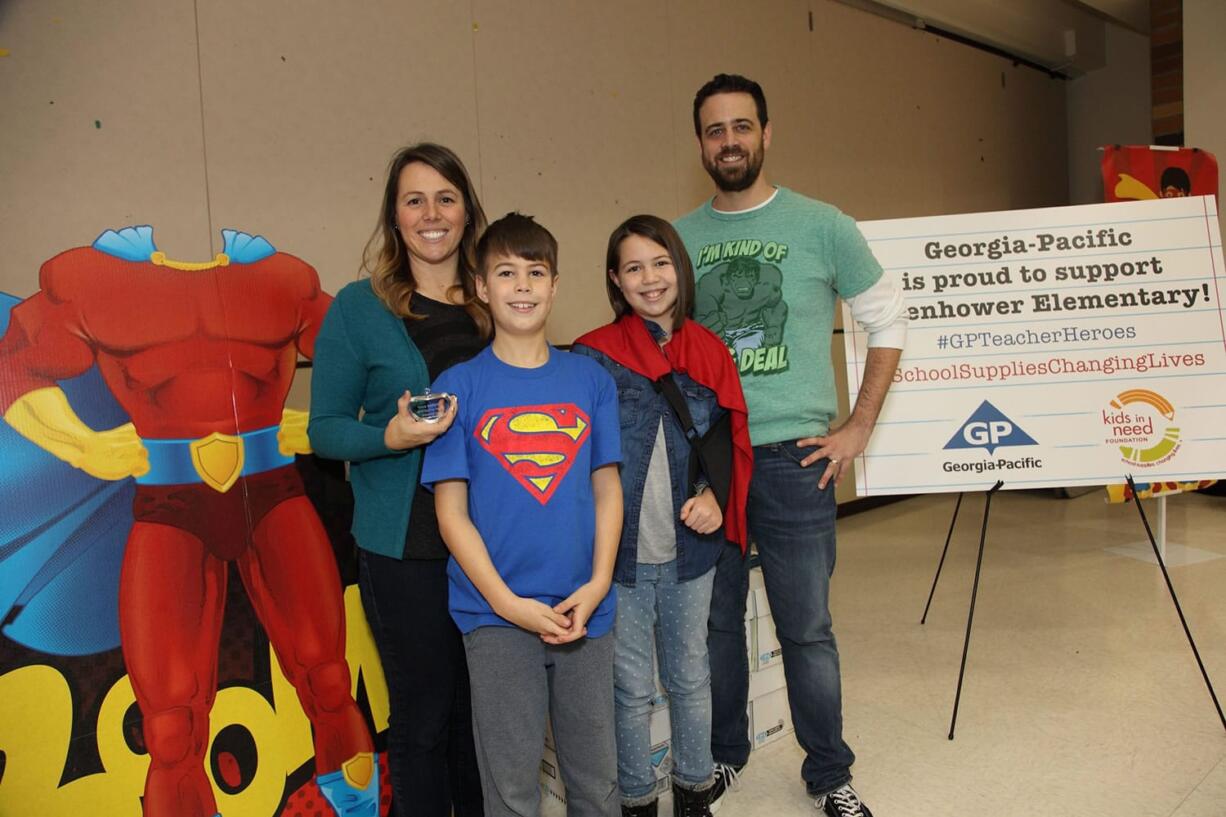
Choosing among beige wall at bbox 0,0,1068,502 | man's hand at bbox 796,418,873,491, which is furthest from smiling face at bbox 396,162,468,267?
beige wall at bbox 0,0,1068,502

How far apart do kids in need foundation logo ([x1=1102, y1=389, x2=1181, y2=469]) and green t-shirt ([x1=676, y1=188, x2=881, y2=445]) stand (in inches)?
36.7

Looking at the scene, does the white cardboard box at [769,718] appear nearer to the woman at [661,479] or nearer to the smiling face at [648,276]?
the woman at [661,479]

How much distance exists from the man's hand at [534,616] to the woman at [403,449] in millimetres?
192

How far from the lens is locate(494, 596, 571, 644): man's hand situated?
56.8 inches

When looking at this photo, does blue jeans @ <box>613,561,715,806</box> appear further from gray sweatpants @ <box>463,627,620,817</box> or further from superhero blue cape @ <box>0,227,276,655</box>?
superhero blue cape @ <box>0,227,276,655</box>

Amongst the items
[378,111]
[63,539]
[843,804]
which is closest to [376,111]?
[378,111]

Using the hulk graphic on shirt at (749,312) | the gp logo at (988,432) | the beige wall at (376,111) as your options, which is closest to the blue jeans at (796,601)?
the hulk graphic on shirt at (749,312)

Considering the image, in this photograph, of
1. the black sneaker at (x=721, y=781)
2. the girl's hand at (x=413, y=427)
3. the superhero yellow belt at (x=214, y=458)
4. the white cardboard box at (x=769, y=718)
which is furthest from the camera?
the white cardboard box at (x=769, y=718)

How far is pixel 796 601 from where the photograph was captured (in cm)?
195

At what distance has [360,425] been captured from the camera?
1524mm

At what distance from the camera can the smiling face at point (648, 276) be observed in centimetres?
177

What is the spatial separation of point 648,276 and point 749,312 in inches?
12.4

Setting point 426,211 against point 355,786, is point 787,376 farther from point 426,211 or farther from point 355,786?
point 355,786

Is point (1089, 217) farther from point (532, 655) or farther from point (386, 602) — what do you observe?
point (386, 602)
